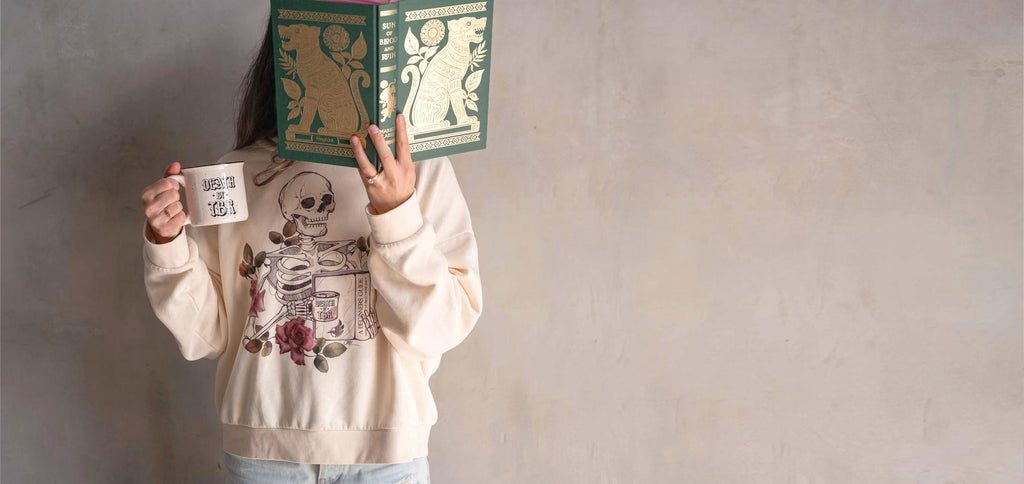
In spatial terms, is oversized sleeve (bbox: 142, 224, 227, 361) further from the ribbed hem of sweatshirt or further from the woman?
the ribbed hem of sweatshirt

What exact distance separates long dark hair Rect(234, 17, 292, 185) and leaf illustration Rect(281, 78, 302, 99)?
13 centimetres

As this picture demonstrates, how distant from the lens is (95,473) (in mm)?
1516

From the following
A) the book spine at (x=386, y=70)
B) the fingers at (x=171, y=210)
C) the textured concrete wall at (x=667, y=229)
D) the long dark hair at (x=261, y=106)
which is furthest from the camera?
the textured concrete wall at (x=667, y=229)

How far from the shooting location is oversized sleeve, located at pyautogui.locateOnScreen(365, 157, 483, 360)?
38.7 inches

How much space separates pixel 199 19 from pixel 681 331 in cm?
101

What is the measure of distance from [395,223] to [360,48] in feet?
0.71

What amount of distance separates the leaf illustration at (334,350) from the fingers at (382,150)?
0.27 meters

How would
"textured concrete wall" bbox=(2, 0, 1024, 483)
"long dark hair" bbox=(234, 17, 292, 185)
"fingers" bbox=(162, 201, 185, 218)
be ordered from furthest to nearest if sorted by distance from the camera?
"textured concrete wall" bbox=(2, 0, 1024, 483)
"long dark hair" bbox=(234, 17, 292, 185)
"fingers" bbox=(162, 201, 185, 218)

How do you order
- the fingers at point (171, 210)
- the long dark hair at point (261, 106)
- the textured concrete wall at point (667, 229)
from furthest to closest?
the textured concrete wall at point (667, 229), the long dark hair at point (261, 106), the fingers at point (171, 210)

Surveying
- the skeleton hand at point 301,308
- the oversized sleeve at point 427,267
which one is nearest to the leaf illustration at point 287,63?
the oversized sleeve at point 427,267

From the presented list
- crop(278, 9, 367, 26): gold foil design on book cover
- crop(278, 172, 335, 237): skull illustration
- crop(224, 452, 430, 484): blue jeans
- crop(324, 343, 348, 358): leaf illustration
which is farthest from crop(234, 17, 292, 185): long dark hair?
crop(224, 452, 430, 484): blue jeans

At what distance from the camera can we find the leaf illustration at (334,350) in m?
1.07

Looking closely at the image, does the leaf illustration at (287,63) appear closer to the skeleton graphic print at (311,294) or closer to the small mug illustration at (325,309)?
the skeleton graphic print at (311,294)

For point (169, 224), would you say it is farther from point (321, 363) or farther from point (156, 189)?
point (321, 363)
